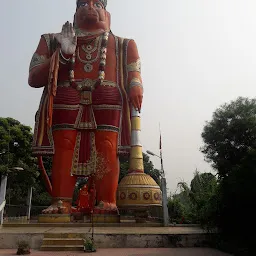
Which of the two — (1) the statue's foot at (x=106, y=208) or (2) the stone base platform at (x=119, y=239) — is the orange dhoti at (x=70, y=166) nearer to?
(1) the statue's foot at (x=106, y=208)

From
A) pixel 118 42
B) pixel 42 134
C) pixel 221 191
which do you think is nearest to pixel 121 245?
pixel 221 191

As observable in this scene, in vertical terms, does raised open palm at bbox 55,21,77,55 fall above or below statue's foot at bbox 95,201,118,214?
above

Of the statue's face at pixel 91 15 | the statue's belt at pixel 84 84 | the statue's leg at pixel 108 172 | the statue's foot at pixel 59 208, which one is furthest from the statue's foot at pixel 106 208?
the statue's face at pixel 91 15

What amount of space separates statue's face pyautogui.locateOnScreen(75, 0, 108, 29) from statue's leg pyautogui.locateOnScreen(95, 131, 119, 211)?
13.0ft

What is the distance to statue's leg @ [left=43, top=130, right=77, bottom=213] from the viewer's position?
9.79 metres

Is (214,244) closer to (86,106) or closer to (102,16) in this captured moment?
(86,106)

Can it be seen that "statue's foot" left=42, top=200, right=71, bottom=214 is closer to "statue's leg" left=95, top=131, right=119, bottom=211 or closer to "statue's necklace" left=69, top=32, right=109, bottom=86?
"statue's leg" left=95, top=131, right=119, bottom=211

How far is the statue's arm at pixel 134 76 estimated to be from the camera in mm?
10562

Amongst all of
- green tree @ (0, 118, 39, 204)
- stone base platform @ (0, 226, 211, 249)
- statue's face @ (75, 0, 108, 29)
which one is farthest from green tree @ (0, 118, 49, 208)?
stone base platform @ (0, 226, 211, 249)

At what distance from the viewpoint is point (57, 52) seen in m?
10.3

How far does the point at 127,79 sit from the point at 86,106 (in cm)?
175

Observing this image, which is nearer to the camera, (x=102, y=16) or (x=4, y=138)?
(x=102, y=16)

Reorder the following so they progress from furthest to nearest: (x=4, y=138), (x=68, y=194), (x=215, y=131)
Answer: (x=215, y=131)
(x=4, y=138)
(x=68, y=194)

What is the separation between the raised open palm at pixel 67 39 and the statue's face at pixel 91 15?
1094mm
